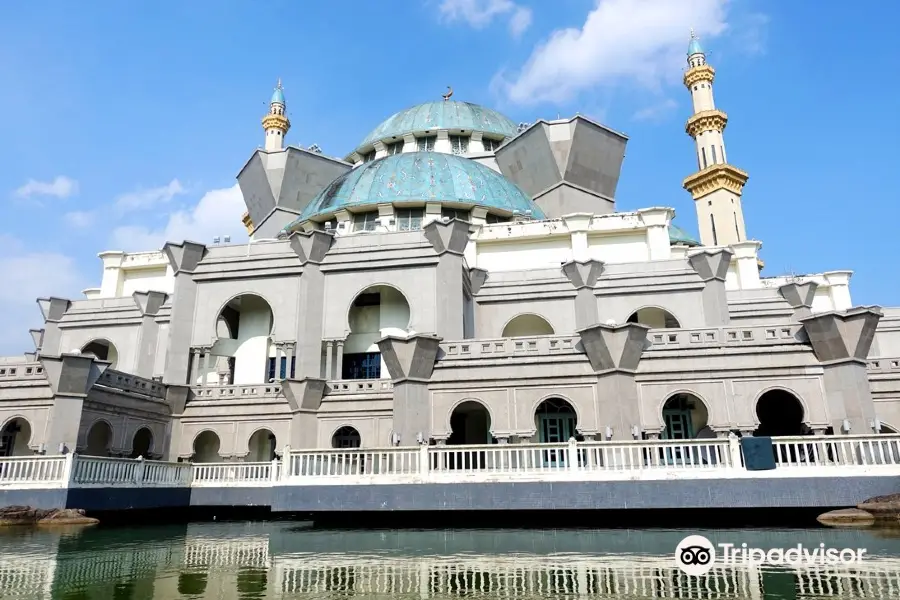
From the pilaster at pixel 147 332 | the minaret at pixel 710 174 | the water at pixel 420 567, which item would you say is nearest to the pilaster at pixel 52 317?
the pilaster at pixel 147 332

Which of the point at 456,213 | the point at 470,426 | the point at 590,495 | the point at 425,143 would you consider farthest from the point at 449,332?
the point at 425,143

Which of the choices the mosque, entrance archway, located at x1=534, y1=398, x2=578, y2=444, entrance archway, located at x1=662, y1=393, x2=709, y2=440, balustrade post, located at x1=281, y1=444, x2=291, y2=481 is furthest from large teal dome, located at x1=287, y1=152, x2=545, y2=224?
balustrade post, located at x1=281, y1=444, x2=291, y2=481

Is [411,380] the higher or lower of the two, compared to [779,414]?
higher

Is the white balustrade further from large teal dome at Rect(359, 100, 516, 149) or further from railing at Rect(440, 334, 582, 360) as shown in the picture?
large teal dome at Rect(359, 100, 516, 149)

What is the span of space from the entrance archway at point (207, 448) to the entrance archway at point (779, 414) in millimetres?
20295

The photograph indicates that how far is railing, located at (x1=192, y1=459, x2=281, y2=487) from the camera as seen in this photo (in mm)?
20578

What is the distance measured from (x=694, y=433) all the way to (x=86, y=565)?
681 inches

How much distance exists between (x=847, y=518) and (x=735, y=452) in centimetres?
248

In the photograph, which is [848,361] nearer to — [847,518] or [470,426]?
[847,518]

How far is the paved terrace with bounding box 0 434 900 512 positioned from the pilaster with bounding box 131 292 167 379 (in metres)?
11.2

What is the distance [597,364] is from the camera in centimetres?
1842

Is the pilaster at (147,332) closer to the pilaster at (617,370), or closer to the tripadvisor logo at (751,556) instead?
the pilaster at (617,370)

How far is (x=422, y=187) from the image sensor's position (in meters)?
31.0

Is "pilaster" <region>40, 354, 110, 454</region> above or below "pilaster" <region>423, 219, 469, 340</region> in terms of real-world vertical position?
below
